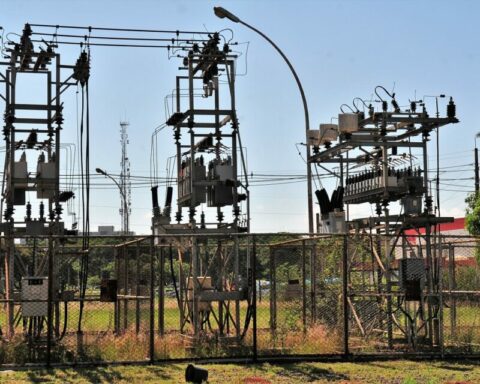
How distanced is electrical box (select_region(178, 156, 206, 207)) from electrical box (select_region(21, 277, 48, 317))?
452 cm

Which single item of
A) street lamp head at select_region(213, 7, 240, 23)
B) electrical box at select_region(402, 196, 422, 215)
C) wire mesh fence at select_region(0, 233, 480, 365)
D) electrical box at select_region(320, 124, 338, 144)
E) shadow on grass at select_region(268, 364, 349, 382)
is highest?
street lamp head at select_region(213, 7, 240, 23)

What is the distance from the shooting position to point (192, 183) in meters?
19.9

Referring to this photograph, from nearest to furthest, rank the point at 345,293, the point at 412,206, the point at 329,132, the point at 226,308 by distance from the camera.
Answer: the point at 345,293
the point at 226,308
the point at 412,206
the point at 329,132

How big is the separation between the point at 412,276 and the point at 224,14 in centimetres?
860

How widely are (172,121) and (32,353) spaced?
6657mm

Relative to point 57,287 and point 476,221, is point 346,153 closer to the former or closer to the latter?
point 57,287

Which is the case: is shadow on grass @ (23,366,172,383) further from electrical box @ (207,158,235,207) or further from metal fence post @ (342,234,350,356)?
electrical box @ (207,158,235,207)

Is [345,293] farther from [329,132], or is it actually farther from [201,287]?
[329,132]

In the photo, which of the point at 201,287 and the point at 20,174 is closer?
the point at 201,287

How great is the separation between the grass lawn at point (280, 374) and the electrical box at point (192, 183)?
4941 millimetres

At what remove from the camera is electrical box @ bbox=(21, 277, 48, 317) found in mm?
16828

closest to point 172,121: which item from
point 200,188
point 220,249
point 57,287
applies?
point 200,188

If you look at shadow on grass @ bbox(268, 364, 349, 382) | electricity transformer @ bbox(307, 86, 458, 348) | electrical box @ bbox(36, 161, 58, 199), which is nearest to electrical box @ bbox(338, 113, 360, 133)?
electricity transformer @ bbox(307, 86, 458, 348)

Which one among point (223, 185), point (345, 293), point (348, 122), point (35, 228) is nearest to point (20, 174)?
point (35, 228)
